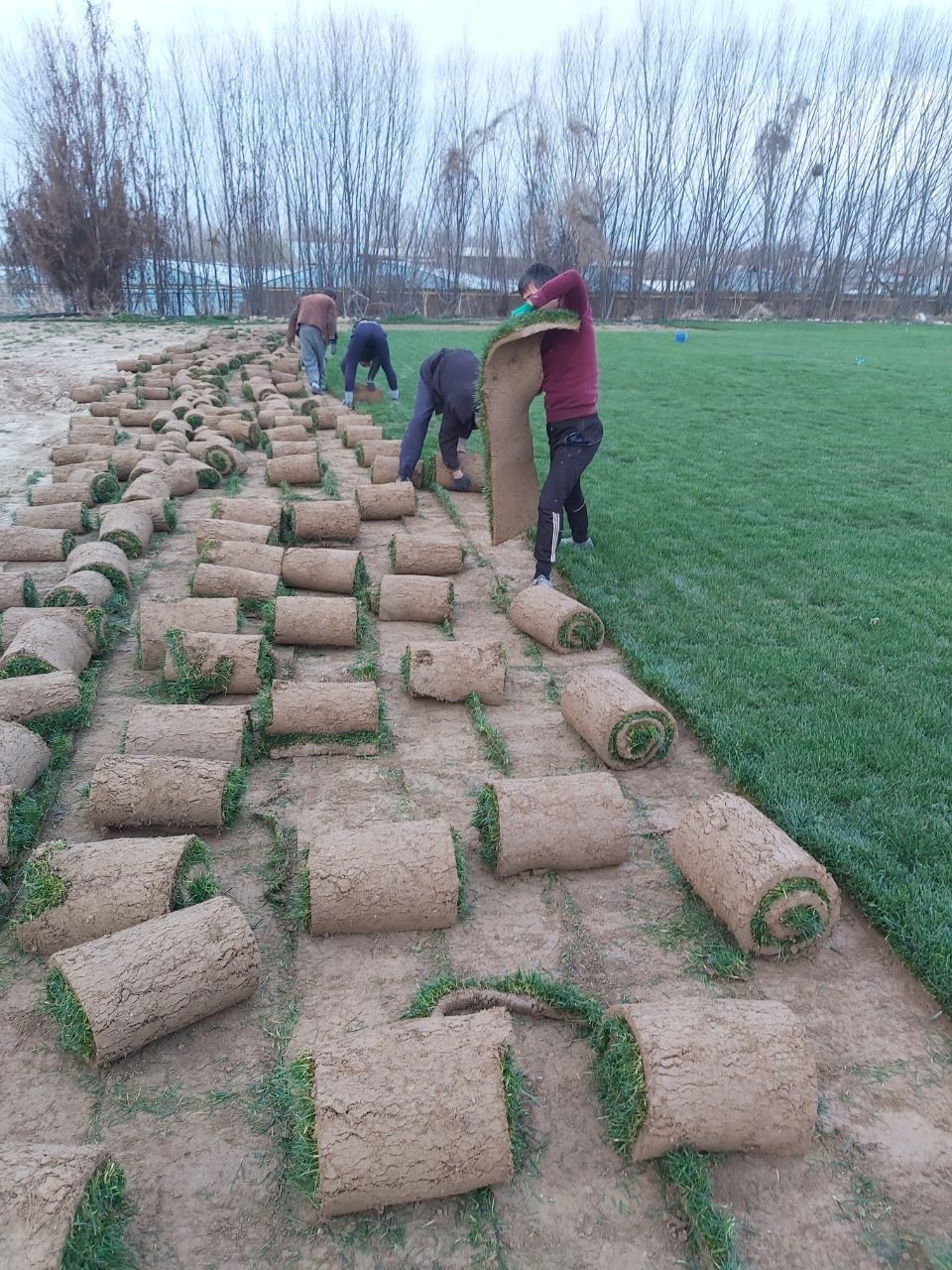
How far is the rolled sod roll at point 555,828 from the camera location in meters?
3.30

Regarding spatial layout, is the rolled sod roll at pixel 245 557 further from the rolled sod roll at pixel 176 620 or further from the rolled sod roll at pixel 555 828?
the rolled sod roll at pixel 555 828

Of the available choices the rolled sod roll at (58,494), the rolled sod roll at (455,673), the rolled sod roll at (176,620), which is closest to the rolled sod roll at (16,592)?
the rolled sod roll at (176,620)

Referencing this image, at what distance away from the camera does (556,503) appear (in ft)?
19.5

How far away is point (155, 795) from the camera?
346cm

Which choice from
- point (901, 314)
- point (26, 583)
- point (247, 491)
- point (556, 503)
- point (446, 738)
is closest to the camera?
point (446, 738)

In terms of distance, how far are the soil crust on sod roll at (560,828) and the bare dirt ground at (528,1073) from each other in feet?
0.31

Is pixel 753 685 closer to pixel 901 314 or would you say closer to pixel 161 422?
pixel 161 422

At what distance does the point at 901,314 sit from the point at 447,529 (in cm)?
4440

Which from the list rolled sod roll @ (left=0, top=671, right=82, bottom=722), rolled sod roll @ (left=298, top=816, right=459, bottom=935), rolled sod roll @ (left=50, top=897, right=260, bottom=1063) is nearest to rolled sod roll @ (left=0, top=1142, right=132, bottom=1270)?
rolled sod roll @ (left=50, top=897, right=260, bottom=1063)

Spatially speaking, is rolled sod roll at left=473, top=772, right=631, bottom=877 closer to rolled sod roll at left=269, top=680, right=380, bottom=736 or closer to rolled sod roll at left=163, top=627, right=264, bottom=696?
rolled sod roll at left=269, top=680, right=380, bottom=736

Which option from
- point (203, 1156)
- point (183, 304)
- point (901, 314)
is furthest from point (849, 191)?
point (203, 1156)

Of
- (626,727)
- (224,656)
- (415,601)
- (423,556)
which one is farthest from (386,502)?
(626,727)

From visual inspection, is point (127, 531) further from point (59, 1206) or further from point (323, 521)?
point (59, 1206)

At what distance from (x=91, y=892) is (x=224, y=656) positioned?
1836 millimetres
